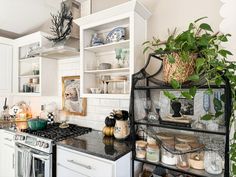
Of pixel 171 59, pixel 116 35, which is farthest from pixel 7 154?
pixel 171 59

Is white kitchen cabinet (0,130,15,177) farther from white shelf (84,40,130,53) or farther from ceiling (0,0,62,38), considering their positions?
ceiling (0,0,62,38)

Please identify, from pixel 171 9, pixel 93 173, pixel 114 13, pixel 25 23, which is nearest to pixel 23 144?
pixel 93 173

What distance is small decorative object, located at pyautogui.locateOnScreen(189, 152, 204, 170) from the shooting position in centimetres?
119

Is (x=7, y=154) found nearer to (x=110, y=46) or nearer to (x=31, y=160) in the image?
(x=31, y=160)

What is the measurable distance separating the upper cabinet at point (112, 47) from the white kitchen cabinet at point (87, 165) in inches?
22.7

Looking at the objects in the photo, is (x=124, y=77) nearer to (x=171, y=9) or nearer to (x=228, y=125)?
(x=171, y=9)

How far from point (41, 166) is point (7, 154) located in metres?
0.81

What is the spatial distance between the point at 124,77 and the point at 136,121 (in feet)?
1.65

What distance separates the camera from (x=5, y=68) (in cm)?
268

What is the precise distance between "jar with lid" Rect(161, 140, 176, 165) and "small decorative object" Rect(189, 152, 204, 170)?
12 cm

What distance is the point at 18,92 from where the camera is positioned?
2738 mm

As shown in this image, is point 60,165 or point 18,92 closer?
point 60,165

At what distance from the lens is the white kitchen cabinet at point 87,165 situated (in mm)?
1311

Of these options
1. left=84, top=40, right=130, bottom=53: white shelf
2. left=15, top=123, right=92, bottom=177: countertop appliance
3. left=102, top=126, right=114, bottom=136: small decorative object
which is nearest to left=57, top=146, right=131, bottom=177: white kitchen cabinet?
left=15, top=123, right=92, bottom=177: countertop appliance
